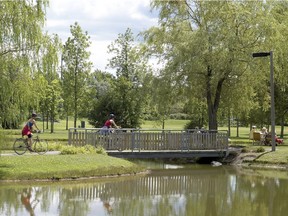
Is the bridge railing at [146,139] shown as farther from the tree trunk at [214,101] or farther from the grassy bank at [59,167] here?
the tree trunk at [214,101]

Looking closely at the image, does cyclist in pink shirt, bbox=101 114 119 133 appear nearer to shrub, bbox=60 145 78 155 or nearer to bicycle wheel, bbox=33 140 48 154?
shrub, bbox=60 145 78 155

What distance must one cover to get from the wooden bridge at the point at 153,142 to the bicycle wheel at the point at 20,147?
3122 mm

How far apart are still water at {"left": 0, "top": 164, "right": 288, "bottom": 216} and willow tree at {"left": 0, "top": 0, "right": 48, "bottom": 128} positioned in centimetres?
340

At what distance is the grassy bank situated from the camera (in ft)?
67.2

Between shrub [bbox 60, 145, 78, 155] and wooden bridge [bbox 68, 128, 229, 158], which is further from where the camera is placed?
wooden bridge [bbox 68, 128, 229, 158]

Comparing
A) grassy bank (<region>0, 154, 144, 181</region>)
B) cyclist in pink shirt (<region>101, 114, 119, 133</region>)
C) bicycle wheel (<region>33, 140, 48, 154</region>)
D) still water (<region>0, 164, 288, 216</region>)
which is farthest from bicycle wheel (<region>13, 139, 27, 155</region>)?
cyclist in pink shirt (<region>101, 114, 119, 133</region>)

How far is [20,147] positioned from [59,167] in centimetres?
309

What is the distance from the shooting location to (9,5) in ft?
67.2

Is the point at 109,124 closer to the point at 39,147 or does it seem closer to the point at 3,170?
the point at 39,147

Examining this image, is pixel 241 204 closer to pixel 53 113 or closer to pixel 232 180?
pixel 232 180

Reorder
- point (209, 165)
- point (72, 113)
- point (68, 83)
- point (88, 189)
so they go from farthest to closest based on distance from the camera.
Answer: point (72, 113)
point (68, 83)
point (209, 165)
point (88, 189)

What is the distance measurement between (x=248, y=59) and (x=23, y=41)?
52.8 feet

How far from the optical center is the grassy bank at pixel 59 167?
2048 centimetres

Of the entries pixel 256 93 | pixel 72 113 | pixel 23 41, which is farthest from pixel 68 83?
pixel 23 41
